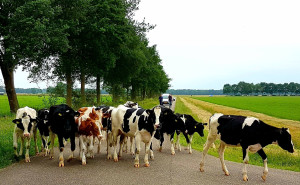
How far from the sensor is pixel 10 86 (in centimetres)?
2438

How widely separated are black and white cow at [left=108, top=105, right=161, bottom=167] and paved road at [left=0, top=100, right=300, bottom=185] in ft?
2.55

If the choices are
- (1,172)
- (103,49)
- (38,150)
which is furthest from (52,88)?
(1,172)

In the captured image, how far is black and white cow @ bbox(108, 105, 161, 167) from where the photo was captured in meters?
9.92

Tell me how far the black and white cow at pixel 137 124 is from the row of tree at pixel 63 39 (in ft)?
38.0

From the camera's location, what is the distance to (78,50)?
28.8 meters

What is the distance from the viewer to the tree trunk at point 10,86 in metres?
24.0

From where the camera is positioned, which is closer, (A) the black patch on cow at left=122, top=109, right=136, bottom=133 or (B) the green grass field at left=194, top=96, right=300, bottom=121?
(A) the black patch on cow at left=122, top=109, right=136, bottom=133

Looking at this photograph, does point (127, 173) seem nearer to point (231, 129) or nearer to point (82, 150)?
point (82, 150)

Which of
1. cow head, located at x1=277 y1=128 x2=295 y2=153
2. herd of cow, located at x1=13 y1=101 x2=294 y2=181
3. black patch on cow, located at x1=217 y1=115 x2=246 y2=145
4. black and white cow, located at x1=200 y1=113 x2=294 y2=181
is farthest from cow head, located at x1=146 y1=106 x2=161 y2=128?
cow head, located at x1=277 y1=128 x2=295 y2=153

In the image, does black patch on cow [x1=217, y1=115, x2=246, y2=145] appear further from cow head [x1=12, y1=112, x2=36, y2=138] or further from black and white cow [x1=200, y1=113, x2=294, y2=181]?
cow head [x1=12, y1=112, x2=36, y2=138]

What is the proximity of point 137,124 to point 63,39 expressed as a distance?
1439 centimetres

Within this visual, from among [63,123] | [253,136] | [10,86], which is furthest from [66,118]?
[10,86]

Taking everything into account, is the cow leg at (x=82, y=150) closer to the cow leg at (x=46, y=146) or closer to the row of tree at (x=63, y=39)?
the cow leg at (x=46, y=146)

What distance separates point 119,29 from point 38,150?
19248 mm
